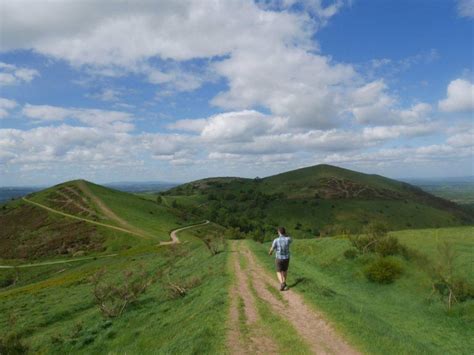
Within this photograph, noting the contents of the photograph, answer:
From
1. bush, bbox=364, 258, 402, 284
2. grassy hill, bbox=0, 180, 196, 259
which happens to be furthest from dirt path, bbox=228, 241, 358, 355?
grassy hill, bbox=0, 180, 196, 259

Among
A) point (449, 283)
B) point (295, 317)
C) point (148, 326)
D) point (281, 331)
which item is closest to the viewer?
point (281, 331)

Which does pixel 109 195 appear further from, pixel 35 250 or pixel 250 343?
pixel 250 343

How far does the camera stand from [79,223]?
12238cm

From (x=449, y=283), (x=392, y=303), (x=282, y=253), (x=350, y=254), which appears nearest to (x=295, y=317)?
(x=282, y=253)

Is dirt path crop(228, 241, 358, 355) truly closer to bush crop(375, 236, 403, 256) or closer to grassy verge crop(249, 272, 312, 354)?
grassy verge crop(249, 272, 312, 354)

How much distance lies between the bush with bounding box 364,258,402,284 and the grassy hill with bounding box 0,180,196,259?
254 feet

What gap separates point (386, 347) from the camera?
1270 cm

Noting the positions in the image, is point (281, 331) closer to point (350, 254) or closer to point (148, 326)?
point (148, 326)

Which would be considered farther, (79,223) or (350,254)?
(79,223)

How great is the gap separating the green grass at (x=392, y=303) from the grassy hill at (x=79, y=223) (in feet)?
243

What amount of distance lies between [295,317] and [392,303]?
11.4 meters

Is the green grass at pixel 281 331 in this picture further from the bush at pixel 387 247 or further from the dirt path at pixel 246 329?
the bush at pixel 387 247

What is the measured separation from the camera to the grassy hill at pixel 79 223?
343 ft

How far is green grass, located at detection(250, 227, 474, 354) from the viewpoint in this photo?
47.2 ft
